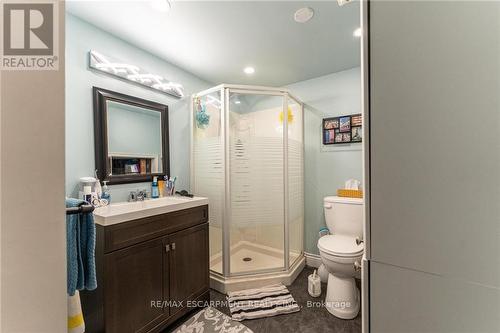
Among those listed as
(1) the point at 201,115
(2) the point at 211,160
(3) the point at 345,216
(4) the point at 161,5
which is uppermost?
(4) the point at 161,5

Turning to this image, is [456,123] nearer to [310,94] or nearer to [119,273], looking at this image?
[119,273]

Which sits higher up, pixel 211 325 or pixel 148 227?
pixel 148 227

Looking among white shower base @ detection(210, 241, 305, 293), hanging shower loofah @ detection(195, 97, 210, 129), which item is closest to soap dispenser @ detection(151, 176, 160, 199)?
hanging shower loofah @ detection(195, 97, 210, 129)

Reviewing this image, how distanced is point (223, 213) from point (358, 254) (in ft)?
3.97

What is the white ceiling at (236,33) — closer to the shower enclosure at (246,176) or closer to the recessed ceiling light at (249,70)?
the recessed ceiling light at (249,70)

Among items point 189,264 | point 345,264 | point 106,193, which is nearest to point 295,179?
point 345,264

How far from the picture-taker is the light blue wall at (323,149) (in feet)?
6.97

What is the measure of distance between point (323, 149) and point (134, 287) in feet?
7.02

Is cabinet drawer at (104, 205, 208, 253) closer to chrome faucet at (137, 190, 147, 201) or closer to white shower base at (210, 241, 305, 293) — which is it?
chrome faucet at (137, 190, 147, 201)

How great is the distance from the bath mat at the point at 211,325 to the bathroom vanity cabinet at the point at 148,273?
88 mm

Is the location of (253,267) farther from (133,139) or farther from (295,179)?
(133,139)

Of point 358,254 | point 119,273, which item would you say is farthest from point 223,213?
point 358,254

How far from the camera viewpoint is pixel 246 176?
6.66 feet

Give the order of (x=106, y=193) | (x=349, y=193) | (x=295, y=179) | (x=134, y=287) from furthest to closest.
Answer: (x=295, y=179) < (x=349, y=193) < (x=106, y=193) < (x=134, y=287)
